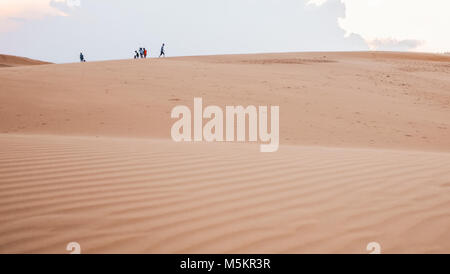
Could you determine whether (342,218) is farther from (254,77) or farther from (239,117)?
(254,77)

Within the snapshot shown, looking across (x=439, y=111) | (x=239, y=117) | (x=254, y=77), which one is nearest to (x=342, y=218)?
(x=239, y=117)

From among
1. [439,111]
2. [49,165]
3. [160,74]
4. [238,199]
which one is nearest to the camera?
[238,199]

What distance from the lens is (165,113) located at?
815cm

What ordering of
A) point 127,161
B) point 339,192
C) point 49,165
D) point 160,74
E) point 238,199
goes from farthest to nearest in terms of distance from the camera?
point 160,74 < point 127,161 < point 49,165 < point 339,192 < point 238,199

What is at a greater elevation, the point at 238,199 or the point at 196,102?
the point at 196,102

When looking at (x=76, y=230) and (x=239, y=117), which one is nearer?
(x=76, y=230)

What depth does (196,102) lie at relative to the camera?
29.4 ft

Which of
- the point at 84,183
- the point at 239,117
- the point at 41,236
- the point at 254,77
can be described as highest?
the point at 254,77

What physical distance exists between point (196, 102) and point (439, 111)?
8327 millimetres

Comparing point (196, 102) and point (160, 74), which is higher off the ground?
point (160, 74)

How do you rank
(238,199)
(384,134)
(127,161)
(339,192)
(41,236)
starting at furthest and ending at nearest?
1. (384,134)
2. (127,161)
3. (339,192)
4. (238,199)
5. (41,236)

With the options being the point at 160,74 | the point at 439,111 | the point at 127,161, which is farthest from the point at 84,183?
the point at 439,111

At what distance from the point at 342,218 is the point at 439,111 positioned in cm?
1012

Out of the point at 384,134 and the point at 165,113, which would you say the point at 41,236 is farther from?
the point at 384,134
